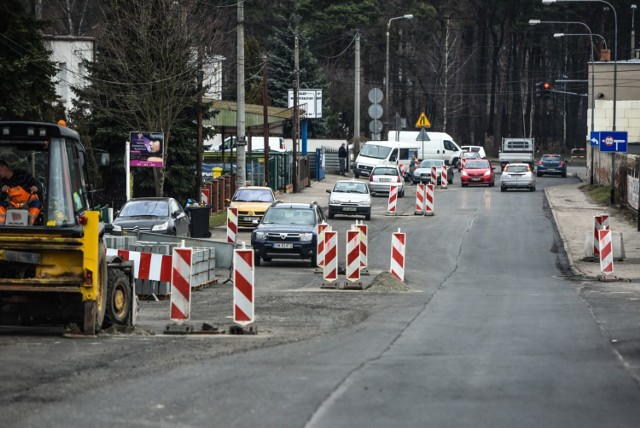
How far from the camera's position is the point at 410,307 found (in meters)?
20.7

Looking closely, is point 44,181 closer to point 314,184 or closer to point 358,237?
point 358,237

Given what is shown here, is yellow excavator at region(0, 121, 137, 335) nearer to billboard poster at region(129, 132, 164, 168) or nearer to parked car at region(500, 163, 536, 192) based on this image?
billboard poster at region(129, 132, 164, 168)

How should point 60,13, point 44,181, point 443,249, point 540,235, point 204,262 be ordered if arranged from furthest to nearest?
point 60,13 < point 540,235 < point 443,249 < point 204,262 < point 44,181

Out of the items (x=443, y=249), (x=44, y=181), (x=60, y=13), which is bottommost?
(x=443, y=249)

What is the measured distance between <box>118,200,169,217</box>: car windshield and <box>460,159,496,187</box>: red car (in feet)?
114

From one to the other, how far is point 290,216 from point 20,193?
16.7 metres

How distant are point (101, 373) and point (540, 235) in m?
29.4

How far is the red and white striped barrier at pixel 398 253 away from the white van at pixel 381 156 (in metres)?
44.1

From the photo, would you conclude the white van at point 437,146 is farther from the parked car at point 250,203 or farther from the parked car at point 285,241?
the parked car at point 285,241

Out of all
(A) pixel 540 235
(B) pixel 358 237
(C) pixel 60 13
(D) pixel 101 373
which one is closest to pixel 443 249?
(A) pixel 540 235

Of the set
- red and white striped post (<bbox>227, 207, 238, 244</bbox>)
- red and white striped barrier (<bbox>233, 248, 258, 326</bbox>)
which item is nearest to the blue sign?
red and white striped post (<bbox>227, 207, 238, 244</bbox>)

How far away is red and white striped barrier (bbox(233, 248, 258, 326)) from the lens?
1647cm

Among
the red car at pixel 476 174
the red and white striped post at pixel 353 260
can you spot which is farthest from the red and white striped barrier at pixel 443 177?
the red and white striped post at pixel 353 260

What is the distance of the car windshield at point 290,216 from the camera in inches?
1232
